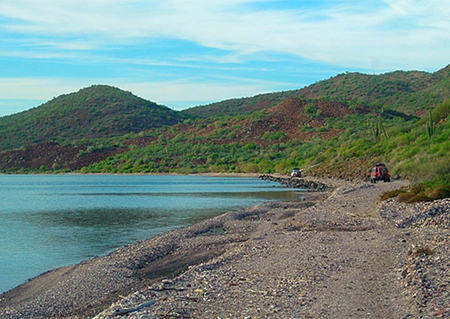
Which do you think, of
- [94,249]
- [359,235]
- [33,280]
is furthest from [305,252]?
[94,249]

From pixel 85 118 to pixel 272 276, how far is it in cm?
12343

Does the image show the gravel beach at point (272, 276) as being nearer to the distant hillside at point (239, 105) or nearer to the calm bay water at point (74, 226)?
the calm bay water at point (74, 226)

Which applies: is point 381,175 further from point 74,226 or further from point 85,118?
point 85,118

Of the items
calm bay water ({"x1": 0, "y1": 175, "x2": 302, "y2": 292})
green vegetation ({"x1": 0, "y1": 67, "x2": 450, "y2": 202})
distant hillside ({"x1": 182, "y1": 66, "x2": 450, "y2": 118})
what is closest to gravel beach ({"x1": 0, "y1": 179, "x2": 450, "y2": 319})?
calm bay water ({"x1": 0, "y1": 175, "x2": 302, "y2": 292})

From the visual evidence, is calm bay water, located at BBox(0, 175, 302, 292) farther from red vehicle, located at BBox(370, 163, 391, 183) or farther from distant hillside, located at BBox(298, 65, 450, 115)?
distant hillside, located at BBox(298, 65, 450, 115)

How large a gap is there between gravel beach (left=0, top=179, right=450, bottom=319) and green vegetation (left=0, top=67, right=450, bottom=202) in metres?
28.1

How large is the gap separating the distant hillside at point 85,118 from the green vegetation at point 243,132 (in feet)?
0.80

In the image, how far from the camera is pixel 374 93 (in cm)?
12644

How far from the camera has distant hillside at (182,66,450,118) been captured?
106875 millimetres

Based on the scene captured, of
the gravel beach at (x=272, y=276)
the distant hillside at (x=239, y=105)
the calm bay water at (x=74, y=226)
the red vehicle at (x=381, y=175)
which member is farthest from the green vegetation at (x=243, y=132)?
the gravel beach at (x=272, y=276)

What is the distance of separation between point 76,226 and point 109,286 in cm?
1342

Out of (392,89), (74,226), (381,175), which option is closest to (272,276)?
(74,226)

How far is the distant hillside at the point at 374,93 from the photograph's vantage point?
4208 inches

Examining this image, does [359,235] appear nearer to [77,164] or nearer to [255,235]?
[255,235]
